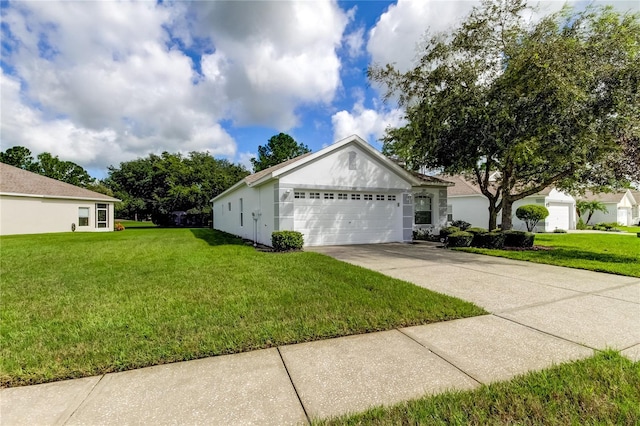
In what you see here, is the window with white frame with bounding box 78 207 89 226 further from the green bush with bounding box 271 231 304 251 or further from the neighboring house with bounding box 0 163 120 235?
the green bush with bounding box 271 231 304 251

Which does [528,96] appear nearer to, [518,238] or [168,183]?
[518,238]

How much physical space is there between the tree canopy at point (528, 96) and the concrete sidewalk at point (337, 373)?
278 inches

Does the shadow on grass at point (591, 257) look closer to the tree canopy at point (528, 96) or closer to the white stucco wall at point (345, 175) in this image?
the tree canopy at point (528, 96)

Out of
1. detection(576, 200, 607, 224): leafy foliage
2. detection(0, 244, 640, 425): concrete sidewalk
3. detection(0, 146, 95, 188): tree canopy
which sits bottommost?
detection(0, 244, 640, 425): concrete sidewalk

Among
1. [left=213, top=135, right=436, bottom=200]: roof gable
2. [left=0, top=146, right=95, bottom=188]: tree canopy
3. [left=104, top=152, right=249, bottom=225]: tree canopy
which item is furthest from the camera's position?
[left=0, top=146, right=95, bottom=188]: tree canopy

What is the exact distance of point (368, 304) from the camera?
4695 mm

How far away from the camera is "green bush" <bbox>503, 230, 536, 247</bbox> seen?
11.9 m

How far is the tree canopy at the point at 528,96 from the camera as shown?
8.85 meters

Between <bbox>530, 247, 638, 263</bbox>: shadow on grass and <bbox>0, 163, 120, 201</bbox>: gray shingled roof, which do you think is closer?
<bbox>530, 247, 638, 263</bbox>: shadow on grass

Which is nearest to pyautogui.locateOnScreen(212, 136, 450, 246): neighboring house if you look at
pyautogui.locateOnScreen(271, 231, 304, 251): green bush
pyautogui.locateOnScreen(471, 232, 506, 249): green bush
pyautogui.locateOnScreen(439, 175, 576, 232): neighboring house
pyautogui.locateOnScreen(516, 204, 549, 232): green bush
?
pyautogui.locateOnScreen(271, 231, 304, 251): green bush

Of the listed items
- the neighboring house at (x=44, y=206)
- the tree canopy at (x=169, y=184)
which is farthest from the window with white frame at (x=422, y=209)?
the tree canopy at (x=169, y=184)

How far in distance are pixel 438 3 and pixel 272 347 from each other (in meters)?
13.7

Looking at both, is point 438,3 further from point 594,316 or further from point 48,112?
point 48,112

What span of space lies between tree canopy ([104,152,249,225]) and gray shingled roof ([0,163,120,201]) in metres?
10.2
